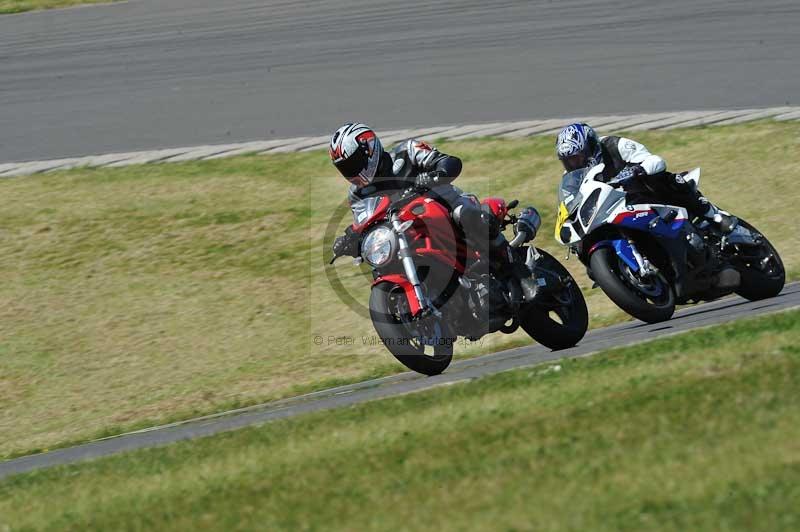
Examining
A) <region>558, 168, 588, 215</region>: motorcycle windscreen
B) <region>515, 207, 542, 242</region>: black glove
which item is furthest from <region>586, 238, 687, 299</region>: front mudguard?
<region>515, 207, 542, 242</region>: black glove

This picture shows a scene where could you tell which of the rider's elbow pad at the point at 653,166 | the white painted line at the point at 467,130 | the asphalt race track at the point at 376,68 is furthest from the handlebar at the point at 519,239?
the asphalt race track at the point at 376,68

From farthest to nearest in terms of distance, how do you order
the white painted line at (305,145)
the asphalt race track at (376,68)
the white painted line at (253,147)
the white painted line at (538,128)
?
the asphalt race track at (376,68) < the white painted line at (253,147) < the white painted line at (305,145) < the white painted line at (538,128)

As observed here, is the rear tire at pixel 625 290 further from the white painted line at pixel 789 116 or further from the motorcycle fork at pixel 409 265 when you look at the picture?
the white painted line at pixel 789 116

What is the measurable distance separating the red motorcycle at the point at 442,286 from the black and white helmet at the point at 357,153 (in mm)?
297

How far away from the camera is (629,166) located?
9516mm

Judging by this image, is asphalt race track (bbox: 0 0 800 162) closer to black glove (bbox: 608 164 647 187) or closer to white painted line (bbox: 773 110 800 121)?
white painted line (bbox: 773 110 800 121)

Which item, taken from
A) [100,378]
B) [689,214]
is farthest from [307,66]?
[689,214]

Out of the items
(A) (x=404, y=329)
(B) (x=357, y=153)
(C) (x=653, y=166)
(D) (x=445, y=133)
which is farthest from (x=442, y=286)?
(D) (x=445, y=133)

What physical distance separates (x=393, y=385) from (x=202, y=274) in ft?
15.7

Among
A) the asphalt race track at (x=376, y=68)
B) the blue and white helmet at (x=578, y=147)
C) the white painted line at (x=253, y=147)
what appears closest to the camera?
the blue and white helmet at (x=578, y=147)

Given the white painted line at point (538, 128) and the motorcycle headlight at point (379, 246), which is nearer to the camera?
the motorcycle headlight at point (379, 246)

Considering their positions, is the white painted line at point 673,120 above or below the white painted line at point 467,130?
below

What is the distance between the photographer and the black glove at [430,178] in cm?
898

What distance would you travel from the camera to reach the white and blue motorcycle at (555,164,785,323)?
8984mm
